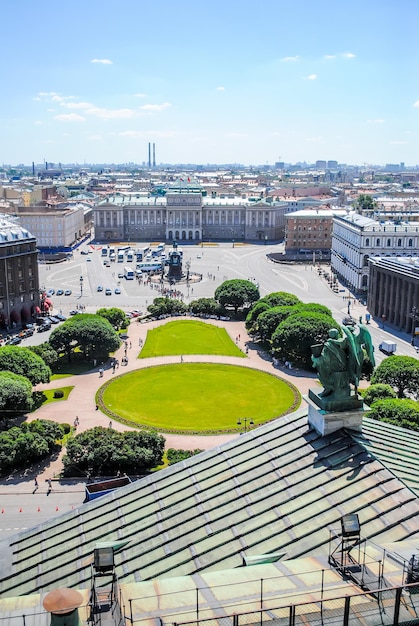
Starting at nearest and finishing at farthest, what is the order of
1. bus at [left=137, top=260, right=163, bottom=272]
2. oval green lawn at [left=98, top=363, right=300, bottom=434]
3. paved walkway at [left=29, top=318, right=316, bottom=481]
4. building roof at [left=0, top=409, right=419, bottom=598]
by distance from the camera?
building roof at [left=0, top=409, right=419, bottom=598] < paved walkway at [left=29, top=318, right=316, bottom=481] < oval green lawn at [left=98, top=363, right=300, bottom=434] < bus at [left=137, top=260, right=163, bottom=272]

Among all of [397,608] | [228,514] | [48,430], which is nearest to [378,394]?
[48,430]

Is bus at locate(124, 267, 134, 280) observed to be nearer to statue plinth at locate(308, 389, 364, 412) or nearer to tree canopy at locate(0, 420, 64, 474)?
tree canopy at locate(0, 420, 64, 474)

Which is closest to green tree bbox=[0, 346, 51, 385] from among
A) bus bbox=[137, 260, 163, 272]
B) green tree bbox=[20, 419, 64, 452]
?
green tree bbox=[20, 419, 64, 452]

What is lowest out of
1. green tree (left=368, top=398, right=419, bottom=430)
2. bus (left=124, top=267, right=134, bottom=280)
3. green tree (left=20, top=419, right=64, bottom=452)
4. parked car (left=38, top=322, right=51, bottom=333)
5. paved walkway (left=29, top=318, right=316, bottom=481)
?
paved walkway (left=29, top=318, right=316, bottom=481)

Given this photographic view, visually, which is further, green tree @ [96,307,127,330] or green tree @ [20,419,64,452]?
green tree @ [96,307,127,330]

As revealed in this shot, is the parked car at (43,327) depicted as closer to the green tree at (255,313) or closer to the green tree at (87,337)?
the green tree at (87,337)

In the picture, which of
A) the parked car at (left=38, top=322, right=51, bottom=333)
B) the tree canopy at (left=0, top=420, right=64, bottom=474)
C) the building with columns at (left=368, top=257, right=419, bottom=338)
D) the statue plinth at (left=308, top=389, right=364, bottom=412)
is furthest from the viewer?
the parked car at (left=38, top=322, right=51, bottom=333)
